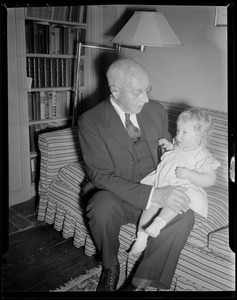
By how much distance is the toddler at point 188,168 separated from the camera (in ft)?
4.11

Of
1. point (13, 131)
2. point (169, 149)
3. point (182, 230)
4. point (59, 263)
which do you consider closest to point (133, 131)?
point (169, 149)

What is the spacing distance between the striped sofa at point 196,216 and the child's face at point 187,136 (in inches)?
5.4

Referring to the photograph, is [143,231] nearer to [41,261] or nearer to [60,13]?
[41,261]

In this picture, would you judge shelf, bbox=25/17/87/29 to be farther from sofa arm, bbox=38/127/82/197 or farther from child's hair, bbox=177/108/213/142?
child's hair, bbox=177/108/213/142

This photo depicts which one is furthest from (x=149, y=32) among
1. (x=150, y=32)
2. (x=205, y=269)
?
(x=205, y=269)

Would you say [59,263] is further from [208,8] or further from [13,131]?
[208,8]

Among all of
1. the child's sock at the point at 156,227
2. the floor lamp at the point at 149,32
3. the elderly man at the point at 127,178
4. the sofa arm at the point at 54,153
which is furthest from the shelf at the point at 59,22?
the child's sock at the point at 156,227

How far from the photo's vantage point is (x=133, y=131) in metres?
1.40

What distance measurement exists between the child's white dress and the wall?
358mm

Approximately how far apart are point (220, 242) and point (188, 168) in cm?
28

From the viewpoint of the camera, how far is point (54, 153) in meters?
1.79

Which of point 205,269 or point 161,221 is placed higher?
point 161,221

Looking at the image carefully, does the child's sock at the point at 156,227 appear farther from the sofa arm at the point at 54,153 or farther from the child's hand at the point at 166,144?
the sofa arm at the point at 54,153
